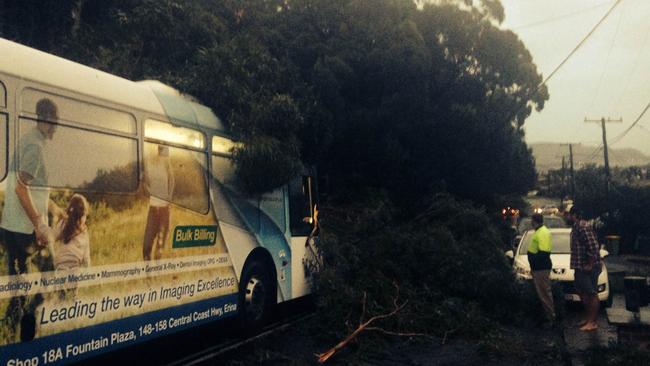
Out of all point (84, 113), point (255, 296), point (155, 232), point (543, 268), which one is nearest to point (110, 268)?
point (155, 232)

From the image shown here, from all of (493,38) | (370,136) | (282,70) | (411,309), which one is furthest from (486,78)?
(411,309)

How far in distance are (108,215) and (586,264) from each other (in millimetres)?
7538

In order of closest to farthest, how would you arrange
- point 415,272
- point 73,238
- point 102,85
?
point 73,238, point 102,85, point 415,272

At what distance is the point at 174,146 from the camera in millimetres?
7676

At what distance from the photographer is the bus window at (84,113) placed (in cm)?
557

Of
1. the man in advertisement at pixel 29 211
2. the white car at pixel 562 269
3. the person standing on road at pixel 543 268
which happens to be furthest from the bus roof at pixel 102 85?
the white car at pixel 562 269

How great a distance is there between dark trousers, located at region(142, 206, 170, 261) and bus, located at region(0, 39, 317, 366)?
2 cm

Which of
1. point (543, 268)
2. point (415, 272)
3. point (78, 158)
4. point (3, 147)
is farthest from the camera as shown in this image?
point (415, 272)

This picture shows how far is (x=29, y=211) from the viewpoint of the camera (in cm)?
542

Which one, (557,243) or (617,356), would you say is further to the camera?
(557,243)

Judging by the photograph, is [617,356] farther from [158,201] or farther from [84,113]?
[84,113]

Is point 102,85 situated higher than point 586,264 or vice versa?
point 102,85

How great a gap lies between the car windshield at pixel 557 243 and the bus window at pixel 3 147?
1082 cm

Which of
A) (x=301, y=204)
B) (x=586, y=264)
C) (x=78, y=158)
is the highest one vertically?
(x=78, y=158)
